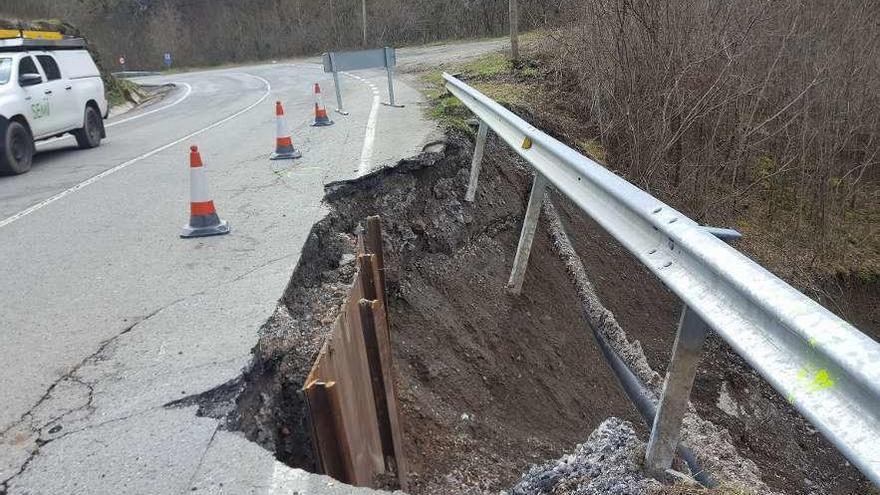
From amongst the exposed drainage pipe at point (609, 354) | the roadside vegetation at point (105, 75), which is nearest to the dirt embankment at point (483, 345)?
the exposed drainage pipe at point (609, 354)

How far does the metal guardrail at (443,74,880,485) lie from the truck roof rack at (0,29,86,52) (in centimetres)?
1101

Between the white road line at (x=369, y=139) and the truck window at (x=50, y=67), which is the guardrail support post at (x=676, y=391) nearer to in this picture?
the white road line at (x=369, y=139)

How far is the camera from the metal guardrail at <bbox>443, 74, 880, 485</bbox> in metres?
1.70

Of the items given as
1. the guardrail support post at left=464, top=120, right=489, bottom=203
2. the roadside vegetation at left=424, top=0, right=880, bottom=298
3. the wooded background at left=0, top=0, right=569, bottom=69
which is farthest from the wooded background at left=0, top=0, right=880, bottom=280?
the wooded background at left=0, top=0, right=569, bottom=69

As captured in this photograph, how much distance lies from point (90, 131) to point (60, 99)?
1072 millimetres

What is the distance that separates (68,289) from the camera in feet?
17.5

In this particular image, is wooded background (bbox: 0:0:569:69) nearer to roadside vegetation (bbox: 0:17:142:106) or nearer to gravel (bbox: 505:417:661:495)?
roadside vegetation (bbox: 0:17:142:106)

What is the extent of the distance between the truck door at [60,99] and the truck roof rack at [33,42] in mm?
211

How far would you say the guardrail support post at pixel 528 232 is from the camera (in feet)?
20.0

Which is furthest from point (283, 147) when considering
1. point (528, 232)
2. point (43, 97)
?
point (528, 232)

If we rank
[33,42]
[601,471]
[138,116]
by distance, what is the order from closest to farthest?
[601,471]
[33,42]
[138,116]

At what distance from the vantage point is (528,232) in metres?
6.39

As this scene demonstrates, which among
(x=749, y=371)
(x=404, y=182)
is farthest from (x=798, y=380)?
(x=749, y=371)

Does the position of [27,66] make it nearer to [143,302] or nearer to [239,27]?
[143,302]
